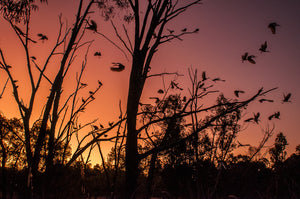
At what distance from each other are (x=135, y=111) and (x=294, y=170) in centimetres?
3018

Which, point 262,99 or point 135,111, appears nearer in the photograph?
point 262,99

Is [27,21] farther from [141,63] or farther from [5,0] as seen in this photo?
[141,63]

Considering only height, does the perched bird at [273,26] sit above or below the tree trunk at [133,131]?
above

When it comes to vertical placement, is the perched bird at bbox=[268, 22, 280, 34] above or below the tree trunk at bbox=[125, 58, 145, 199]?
above

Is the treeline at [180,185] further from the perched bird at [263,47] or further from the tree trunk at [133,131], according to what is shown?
the perched bird at [263,47]

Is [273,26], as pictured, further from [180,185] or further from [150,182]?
[150,182]

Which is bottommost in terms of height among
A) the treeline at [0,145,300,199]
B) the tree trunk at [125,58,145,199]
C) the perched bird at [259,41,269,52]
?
the treeline at [0,145,300,199]

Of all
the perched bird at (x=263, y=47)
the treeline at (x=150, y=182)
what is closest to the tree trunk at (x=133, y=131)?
the treeline at (x=150, y=182)

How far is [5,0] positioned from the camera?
6.08 metres

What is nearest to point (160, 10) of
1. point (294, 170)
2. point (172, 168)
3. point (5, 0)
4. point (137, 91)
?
point (137, 91)

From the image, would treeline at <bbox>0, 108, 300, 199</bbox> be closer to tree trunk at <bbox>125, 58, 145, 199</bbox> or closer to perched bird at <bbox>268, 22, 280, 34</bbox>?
tree trunk at <bbox>125, 58, 145, 199</bbox>

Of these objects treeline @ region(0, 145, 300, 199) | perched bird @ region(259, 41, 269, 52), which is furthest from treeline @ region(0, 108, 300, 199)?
perched bird @ region(259, 41, 269, 52)

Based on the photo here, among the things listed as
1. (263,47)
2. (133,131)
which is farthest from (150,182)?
(263,47)

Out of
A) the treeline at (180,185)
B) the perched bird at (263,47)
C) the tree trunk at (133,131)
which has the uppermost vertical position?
the perched bird at (263,47)
